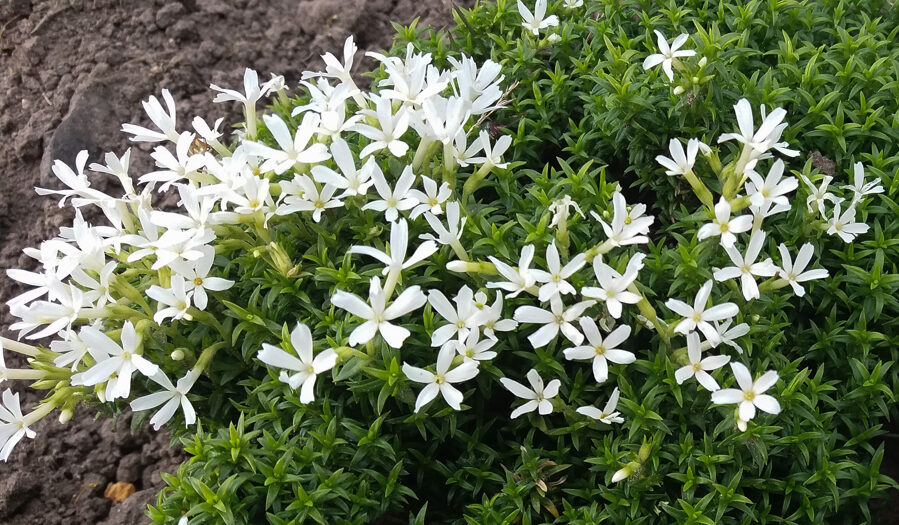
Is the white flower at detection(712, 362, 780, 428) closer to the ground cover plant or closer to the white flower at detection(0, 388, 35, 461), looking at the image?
the ground cover plant

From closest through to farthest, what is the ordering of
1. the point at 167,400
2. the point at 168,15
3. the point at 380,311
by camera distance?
the point at 380,311
the point at 167,400
the point at 168,15

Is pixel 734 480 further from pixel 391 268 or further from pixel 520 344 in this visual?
pixel 391 268

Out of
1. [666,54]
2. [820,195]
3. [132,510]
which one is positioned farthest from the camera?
[132,510]

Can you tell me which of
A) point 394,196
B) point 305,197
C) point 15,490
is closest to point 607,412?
point 394,196

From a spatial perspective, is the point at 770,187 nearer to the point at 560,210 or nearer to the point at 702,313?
the point at 702,313

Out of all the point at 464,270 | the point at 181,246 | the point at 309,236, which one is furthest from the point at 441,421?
the point at 181,246

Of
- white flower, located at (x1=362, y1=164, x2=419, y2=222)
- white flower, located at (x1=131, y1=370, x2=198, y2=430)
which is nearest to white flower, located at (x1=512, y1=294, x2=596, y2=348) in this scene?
white flower, located at (x1=362, y1=164, x2=419, y2=222)
